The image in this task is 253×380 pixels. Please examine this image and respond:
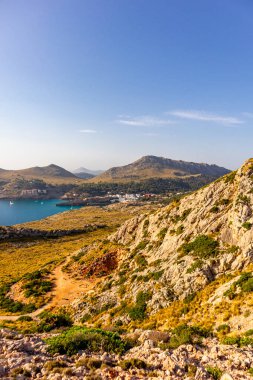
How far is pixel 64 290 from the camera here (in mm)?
45438

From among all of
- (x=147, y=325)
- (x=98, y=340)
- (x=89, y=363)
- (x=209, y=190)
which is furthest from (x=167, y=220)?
(x=89, y=363)

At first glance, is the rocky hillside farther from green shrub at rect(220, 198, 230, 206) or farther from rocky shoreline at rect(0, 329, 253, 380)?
rocky shoreline at rect(0, 329, 253, 380)

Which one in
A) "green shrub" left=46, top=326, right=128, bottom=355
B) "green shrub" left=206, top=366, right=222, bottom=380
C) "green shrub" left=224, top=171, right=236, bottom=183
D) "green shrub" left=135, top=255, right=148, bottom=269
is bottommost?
"green shrub" left=135, top=255, right=148, bottom=269

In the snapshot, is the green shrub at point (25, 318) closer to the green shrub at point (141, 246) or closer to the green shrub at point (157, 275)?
the green shrub at point (157, 275)

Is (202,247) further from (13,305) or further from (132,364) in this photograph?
(13,305)

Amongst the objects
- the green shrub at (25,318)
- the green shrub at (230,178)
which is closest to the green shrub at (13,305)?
the green shrub at (25,318)

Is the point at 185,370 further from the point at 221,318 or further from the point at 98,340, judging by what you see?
the point at 221,318

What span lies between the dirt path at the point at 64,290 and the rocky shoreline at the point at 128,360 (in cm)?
2471

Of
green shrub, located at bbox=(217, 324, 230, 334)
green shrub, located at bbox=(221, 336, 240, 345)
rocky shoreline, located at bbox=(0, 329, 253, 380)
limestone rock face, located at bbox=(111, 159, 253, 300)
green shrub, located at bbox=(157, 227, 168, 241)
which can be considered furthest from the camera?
green shrub, located at bbox=(157, 227, 168, 241)

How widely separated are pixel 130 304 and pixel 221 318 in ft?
41.4

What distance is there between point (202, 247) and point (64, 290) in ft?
87.4

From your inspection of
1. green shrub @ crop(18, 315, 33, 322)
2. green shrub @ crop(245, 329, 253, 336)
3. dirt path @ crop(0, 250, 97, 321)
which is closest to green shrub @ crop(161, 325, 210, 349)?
green shrub @ crop(245, 329, 253, 336)

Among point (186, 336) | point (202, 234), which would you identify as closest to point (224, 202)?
point (202, 234)

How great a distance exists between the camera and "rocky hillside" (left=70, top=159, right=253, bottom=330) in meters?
23.9
